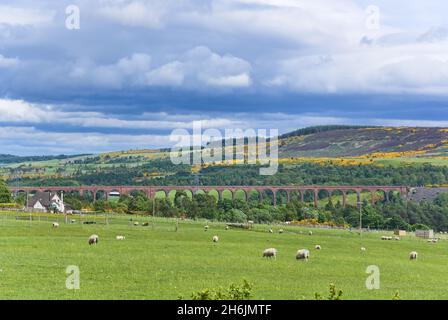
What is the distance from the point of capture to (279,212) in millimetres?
174375

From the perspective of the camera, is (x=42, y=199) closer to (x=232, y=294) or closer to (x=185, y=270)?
(x=185, y=270)

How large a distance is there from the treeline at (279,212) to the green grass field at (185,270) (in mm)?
84760

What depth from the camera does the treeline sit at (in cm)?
16612

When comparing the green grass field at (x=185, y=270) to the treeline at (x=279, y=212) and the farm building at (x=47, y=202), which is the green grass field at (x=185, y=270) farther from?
the farm building at (x=47, y=202)

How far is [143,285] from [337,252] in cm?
3757

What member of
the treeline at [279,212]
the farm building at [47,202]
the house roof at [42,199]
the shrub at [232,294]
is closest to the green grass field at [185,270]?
the shrub at [232,294]

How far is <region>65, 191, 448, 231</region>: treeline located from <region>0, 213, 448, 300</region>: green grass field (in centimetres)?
8476

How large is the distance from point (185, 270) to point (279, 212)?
127 meters

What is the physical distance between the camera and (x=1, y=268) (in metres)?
45.4

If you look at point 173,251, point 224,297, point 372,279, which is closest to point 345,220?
point 173,251

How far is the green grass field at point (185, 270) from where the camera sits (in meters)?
38.9
